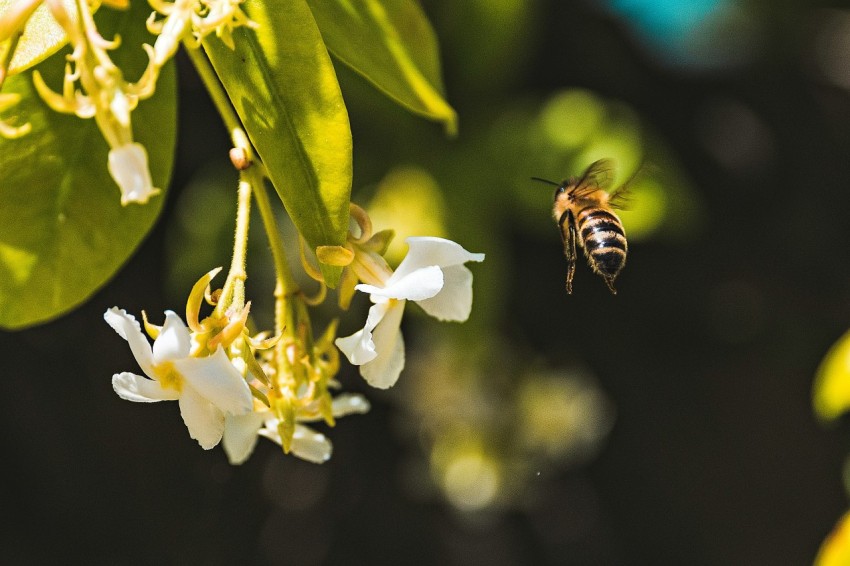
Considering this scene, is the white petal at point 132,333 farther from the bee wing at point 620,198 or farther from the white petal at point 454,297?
the bee wing at point 620,198

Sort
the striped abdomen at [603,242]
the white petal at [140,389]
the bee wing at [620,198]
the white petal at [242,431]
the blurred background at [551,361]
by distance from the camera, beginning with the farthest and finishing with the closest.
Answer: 1. the blurred background at [551,361]
2. the bee wing at [620,198]
3. the striped abdomen at [603,242]
4. the white petal at [242,431]
5. the white petal at [140,389]

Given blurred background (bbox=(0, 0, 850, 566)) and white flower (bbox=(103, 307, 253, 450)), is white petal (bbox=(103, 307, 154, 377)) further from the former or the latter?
blurred background (bbox=(0, 0, 850, 566))

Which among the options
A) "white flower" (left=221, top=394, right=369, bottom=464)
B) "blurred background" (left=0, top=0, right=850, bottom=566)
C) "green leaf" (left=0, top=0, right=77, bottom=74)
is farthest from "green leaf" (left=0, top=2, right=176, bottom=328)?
Result: "blurred background" (left=0, top=0, right=850, bottom=566)

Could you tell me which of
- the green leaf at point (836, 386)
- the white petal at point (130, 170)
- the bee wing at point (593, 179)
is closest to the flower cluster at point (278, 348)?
the white petal at point (130, 170)

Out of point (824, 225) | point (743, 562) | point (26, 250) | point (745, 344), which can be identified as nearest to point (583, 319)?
point (745, 344)

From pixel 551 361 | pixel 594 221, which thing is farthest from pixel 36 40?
pixel 551 361

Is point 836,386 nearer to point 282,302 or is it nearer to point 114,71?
point 282,302
